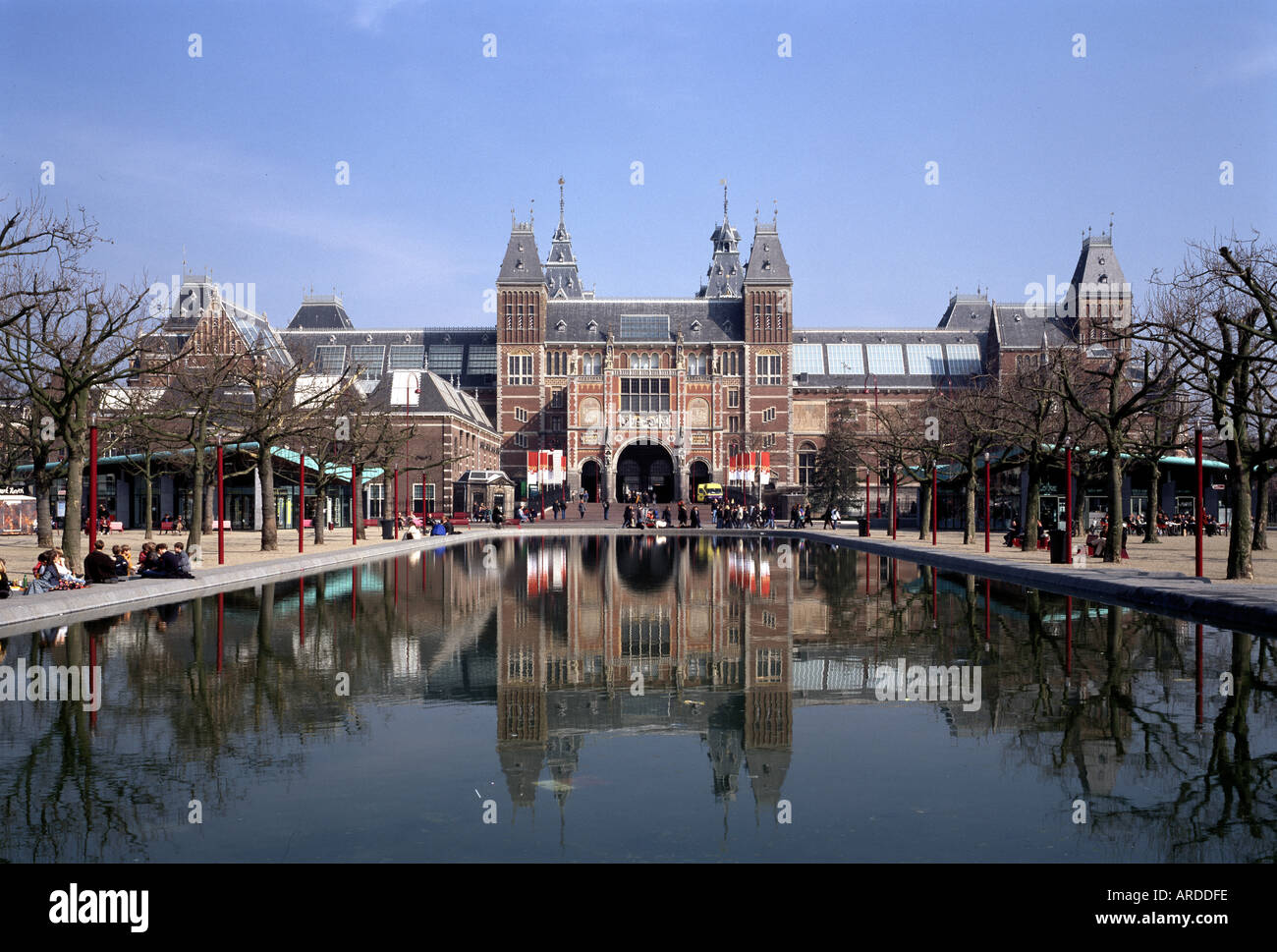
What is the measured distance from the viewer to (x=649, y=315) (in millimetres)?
91812

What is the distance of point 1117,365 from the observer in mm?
28578

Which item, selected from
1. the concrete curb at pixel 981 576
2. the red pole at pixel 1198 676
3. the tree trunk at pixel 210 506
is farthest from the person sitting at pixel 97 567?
the tree trunk at pixel 210 506

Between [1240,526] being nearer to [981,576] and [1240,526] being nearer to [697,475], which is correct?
[981,576]

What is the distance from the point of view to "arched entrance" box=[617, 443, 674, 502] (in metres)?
94.8

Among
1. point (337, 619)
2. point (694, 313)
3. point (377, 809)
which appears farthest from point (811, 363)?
point (377, 809)

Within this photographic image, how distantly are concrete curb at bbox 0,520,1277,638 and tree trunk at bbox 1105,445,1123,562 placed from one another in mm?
2680

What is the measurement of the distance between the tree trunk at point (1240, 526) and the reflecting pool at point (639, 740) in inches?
280

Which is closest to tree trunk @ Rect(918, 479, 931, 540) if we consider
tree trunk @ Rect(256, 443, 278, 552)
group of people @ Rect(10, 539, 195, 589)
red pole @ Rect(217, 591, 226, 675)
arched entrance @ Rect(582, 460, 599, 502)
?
tree trunk @ Rect(256, 443, 278, 552)

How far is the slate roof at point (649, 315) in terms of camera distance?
91062mm

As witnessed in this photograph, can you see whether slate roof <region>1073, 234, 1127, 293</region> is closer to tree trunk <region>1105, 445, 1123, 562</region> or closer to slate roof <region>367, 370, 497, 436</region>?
slate roof <region>367, 370, 497, 436</region>

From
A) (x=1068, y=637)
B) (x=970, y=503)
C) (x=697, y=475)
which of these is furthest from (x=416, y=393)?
(x=1068, y=637)

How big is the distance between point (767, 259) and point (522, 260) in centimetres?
1930

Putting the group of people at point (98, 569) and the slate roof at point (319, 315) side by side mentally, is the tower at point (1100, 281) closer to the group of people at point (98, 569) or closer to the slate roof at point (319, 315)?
the slate roof at point (319, 315)

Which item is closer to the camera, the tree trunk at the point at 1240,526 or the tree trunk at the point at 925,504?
the tree trunk at the point at 1240,526
